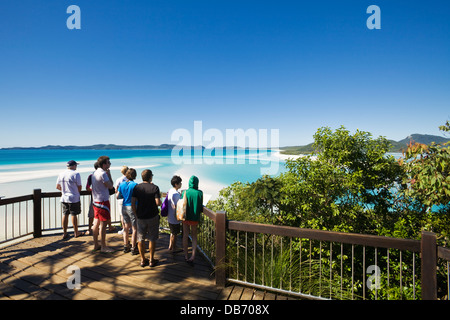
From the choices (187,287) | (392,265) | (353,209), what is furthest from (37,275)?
(392,265)

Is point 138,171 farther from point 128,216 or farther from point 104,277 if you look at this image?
point 104,277

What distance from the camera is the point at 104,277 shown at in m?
3.62

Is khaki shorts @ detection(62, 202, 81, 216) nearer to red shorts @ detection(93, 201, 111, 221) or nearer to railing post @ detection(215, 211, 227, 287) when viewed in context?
red shorts @ detection(93, 201, 111, 221)

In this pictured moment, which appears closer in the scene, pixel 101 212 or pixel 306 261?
pixel 306 261

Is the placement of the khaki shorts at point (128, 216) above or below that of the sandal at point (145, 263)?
above

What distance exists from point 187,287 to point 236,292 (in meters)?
0.80

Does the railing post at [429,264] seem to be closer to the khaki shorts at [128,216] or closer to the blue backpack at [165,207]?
the blue backpack at [165,207]

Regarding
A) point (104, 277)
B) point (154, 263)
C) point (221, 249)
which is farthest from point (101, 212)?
point (221, 249)

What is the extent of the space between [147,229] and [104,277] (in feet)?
3.28

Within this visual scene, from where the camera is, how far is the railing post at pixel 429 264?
2395mm

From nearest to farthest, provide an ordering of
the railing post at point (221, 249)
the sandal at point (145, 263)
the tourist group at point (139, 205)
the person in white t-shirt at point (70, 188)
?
the railing post at point (221, 249), the tourist group at point (139, 205), the sandal at point (145, 263), the person in white t-shirt at point (70, 188)

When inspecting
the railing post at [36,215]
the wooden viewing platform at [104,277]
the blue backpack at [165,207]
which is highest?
the blue backpack at [165,207]

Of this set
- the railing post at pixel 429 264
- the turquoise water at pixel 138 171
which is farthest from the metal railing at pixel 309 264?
the turquoise water at pixel 138 171

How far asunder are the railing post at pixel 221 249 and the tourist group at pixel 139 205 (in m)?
0.74
